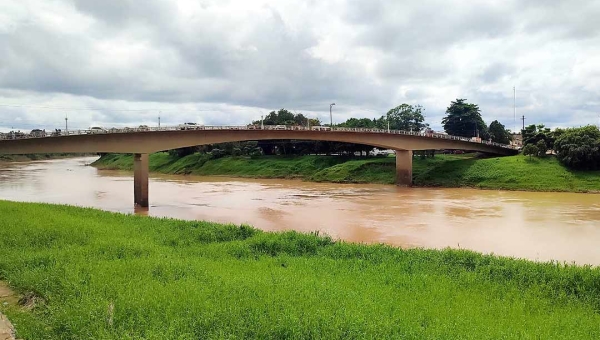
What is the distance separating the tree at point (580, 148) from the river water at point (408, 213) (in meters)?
6.23

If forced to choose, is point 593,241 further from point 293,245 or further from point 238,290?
point 238,290

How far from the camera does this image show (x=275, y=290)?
28.6 ft

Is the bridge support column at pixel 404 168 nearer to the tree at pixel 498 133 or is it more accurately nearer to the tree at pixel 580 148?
the tree at pixel 580 148

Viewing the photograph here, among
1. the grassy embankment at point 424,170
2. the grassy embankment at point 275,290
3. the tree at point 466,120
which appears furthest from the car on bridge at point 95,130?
the tree at point 466,120

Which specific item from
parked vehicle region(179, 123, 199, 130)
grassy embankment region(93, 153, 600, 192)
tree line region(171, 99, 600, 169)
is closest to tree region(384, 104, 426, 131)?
tree line region(171, 99, 600, 169)

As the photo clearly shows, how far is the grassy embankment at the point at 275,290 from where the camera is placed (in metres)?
7.01

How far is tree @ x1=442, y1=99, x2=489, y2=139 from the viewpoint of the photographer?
250 ft

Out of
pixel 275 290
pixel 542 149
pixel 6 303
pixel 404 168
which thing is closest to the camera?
pixel 275 290

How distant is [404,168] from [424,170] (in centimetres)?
493

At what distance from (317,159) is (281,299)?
187ft

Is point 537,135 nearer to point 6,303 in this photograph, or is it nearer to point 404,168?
point 404,168

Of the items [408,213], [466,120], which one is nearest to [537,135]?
[466,120]

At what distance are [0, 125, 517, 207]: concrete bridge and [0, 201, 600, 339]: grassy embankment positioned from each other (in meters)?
17.9

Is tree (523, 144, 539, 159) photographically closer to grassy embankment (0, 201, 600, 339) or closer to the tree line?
the tree line
